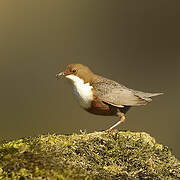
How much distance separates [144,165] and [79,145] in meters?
0.47

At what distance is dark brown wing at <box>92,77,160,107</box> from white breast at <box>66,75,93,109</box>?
9cm

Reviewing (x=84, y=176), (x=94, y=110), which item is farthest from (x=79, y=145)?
(x=94, y=110)

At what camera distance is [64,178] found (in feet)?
7.25

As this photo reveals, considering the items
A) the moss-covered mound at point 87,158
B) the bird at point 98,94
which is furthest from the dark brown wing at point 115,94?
the moss-covered mound at point 87,158

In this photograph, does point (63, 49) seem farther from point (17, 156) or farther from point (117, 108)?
point (17, 156)

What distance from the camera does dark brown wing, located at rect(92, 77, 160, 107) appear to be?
15.1 ft

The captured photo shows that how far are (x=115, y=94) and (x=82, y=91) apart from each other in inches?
15.7

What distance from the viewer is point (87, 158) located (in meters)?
2.67

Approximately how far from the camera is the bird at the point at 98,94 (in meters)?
4.59

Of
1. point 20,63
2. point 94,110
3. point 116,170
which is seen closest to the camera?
point 116,170

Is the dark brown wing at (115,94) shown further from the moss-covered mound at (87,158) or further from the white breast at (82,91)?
the moss-covered mound at (87,158)

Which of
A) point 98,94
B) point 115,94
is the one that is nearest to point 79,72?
point 98,94

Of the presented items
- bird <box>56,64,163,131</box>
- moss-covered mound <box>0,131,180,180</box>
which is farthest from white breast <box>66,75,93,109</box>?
moss-covered mound <box>0,131,180,180</box>

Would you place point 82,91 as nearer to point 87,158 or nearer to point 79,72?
point 79,72
